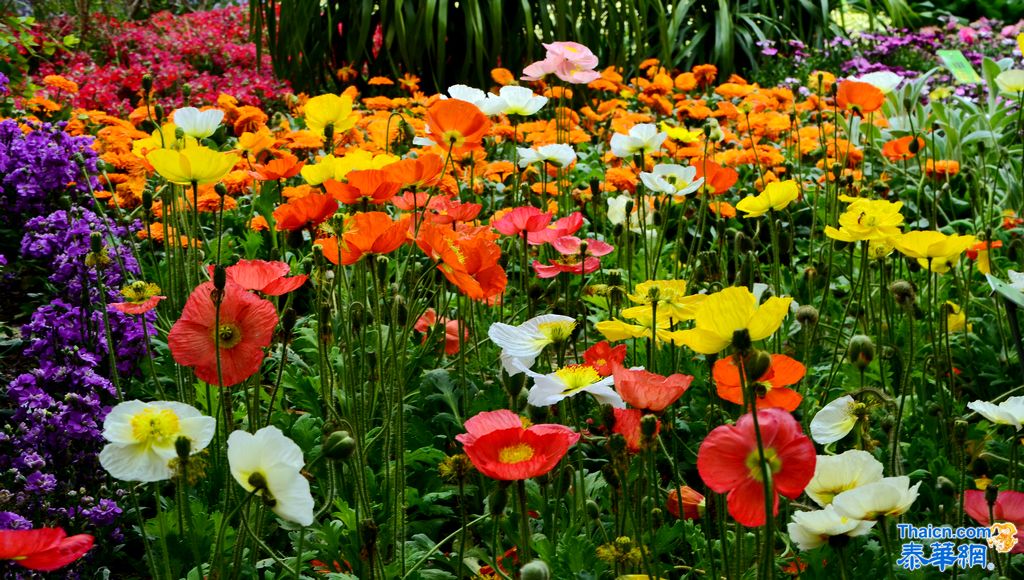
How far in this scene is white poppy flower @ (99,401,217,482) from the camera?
989 mm

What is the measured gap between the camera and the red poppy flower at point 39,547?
0.83 meters

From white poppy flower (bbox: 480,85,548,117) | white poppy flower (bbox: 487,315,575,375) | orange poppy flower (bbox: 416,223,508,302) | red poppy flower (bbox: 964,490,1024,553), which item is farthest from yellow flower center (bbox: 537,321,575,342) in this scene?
white poppy flower (bbox: 480,85,548,117)

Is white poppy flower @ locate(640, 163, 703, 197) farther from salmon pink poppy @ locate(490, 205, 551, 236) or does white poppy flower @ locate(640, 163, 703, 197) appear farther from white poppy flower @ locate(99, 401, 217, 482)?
white poppy flower @ locate(99, 401, 217, 482)

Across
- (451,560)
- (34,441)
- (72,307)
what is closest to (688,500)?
(451,560)

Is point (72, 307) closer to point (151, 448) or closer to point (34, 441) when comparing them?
point (34, 441)

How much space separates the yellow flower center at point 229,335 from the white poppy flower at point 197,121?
87 cm

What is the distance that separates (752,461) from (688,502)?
1.76 ft

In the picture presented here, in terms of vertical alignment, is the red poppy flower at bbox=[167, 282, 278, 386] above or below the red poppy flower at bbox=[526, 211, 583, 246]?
above

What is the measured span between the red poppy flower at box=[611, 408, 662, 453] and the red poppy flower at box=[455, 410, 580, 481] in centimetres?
11

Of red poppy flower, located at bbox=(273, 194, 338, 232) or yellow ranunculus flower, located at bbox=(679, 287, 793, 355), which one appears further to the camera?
red poppy flower, located at bbox=(273, 194, 338, 232)

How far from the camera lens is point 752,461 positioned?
0.92m

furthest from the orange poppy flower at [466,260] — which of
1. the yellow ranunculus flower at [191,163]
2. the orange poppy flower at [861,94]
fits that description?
the orange poppy flower at [861,94]

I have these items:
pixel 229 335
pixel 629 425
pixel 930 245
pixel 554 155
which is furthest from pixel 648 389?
pixel 554 155

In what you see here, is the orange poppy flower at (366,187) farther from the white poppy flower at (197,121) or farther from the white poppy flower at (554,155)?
the white poppy flower at (554,155)
